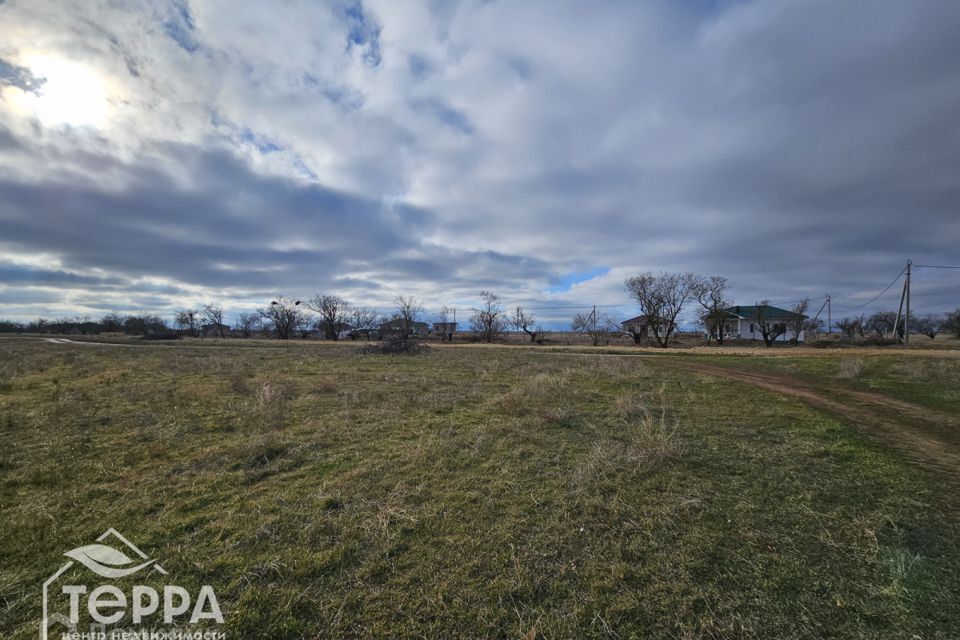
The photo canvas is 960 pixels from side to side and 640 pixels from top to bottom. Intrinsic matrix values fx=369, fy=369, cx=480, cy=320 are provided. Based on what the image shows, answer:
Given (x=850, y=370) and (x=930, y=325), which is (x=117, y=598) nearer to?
(x=850, y=370)

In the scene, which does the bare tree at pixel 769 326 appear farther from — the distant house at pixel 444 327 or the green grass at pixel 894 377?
the distant house at pixel 444 327

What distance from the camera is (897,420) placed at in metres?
8.30

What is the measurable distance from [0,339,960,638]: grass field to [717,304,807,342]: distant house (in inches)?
2423

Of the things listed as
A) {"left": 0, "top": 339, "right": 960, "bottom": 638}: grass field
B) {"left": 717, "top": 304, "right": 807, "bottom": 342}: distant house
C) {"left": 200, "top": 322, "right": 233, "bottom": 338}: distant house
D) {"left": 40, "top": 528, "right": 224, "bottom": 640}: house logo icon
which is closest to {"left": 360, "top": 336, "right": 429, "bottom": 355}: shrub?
{"left": 0, "top": 339, "right": 960, "bottom": 638}: grass field

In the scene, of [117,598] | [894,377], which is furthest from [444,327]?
[117,598]

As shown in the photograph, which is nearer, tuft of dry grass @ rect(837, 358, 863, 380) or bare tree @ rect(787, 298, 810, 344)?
tuft of dry grass @ rect(837, 358, 863, 380)

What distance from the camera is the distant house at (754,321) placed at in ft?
190

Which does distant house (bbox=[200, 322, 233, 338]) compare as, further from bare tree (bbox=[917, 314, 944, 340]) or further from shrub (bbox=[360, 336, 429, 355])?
bare tree (bbox=[917, 314, 944, 340])

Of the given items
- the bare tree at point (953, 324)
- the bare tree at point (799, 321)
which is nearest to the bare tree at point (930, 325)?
the bare tree at point (953, 324)

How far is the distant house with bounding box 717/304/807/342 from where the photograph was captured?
2279 inches

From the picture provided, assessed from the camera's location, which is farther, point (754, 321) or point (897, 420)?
point (754, 321)

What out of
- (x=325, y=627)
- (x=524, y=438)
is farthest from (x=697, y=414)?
(x=325, y=627)

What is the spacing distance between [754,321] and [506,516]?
71.5 metres

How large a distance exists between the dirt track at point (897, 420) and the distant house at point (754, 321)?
2102 inches
